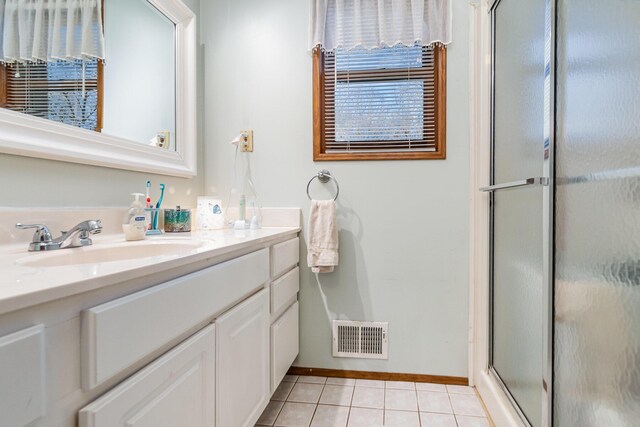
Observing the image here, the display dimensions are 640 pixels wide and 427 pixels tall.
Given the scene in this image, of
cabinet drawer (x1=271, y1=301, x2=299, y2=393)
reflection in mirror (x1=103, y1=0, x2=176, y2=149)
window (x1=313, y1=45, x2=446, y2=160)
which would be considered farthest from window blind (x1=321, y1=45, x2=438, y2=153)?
cabinet drawer (x1=271, y1=301, x2=299, y2=393)

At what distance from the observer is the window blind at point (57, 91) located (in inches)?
39.0

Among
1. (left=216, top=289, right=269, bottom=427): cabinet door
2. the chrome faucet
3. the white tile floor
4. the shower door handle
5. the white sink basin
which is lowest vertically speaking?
the white tile floor

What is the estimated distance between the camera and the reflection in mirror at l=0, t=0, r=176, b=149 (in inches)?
39.1

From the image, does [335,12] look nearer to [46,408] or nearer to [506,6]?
[506,6]

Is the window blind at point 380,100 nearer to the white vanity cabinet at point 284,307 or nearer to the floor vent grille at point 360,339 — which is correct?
the white vanity cabinet at point 284,307

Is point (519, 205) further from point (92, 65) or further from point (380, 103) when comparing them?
point (92, 65)

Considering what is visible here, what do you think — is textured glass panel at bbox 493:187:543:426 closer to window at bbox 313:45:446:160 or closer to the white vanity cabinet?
window at bbox 313:45:446:160

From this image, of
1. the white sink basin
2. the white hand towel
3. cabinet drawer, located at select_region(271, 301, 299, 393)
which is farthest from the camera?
the white hand towel

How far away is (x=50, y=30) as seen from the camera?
3.57ft

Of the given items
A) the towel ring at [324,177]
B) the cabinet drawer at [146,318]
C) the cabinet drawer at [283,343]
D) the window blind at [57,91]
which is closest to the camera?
the cabinet drawer at [146,318]

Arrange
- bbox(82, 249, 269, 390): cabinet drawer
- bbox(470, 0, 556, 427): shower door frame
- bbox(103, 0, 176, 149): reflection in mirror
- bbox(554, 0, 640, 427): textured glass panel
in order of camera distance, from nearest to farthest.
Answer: bbox(82, 249, 269, 390): cabinet drawer → bbox(554, 0, 640, 427): textured glass panel → bbox(103, 0, 176, 149): reflection in mirror → bbox(470, 0, 556, 427): shower door frame

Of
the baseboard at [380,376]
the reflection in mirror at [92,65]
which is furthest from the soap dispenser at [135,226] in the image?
the baseboard at [380,376]

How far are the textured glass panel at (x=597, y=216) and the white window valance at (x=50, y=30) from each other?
149 centimetres

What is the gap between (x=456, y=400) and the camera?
1676 millimetres
